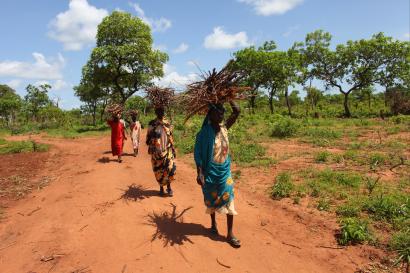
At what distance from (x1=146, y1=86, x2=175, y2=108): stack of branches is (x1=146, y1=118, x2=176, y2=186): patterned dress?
524mm

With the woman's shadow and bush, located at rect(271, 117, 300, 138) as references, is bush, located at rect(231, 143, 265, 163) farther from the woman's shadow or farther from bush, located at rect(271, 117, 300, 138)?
the woman's shadow

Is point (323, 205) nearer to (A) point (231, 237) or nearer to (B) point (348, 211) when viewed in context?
(B) point (348, 211)

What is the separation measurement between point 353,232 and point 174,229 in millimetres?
2587

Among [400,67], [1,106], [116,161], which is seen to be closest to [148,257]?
[116,161]

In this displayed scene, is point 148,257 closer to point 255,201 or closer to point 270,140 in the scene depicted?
point 255,201

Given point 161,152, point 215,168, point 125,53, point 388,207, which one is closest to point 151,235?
point 215,168

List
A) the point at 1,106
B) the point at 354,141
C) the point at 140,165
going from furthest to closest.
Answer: the point at 1,106 → the point at 354,141 → the point at 140,165

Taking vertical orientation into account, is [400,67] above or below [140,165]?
above

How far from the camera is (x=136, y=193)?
720cm

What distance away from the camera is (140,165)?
10.3 m

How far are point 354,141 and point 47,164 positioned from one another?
35.3 ft

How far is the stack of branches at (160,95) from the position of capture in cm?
736

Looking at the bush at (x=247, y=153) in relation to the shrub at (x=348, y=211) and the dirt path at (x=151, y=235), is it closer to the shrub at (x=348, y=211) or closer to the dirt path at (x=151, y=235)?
the dirt path at (x=151, y=235)

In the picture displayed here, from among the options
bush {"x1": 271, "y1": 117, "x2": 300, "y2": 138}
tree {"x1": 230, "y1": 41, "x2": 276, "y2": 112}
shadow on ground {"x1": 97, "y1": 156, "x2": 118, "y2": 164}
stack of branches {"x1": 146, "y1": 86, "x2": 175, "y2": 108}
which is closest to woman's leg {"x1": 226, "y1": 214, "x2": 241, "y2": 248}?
stack of branches {"x1": 146, "y1": 86, "x2": 175, "y2": 108}
